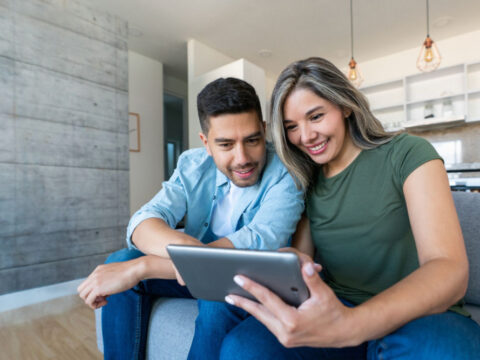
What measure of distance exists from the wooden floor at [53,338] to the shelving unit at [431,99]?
4447 mm

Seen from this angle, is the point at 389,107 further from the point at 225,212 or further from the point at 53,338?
the point at 53,338

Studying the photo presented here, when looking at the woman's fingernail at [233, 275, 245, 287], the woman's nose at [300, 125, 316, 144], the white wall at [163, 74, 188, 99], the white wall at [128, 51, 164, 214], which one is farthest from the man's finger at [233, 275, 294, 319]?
the white wall at [163, 74, 188, 99]

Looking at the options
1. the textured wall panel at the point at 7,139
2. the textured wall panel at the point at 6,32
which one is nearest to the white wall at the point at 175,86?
the textured wall panel at the point at 6,32

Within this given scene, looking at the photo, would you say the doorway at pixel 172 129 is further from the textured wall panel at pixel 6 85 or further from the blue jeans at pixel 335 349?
the blue jeans at pixel 335 349

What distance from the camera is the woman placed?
0.57 m

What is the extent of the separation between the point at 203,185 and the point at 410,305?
930mm

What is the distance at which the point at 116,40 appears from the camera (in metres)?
3.39

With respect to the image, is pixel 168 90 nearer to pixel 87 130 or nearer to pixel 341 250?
pixel 87 130

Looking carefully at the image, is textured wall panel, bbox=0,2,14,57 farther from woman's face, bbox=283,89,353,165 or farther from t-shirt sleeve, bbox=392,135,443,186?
t-shirt sleeve, bbox=392,135,443,186

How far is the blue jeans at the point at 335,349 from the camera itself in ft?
1.92

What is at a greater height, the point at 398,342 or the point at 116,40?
the point at 116,40

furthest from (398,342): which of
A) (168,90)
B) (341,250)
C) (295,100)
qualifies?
(168,90)

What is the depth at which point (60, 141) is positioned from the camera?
2.86 m

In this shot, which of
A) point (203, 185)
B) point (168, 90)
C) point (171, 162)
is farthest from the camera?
point (171, 162)
